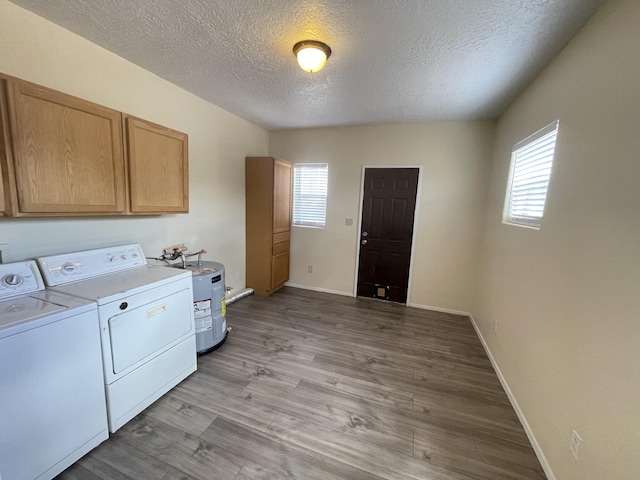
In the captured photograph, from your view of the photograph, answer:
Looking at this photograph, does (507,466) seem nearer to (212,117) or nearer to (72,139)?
(72,139)

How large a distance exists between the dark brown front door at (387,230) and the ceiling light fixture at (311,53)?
2.09 meters

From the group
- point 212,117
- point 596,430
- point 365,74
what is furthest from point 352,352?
point 212,117

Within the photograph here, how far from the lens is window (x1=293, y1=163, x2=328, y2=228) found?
408 cm

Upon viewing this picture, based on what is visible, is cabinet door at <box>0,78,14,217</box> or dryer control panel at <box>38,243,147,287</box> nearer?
cabinet door at <box>0,78,14,217</box>

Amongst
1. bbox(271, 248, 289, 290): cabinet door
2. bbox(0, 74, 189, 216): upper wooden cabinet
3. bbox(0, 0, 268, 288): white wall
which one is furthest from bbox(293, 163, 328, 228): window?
bbox(0, 74, 189, 216): upper wooden cabinet

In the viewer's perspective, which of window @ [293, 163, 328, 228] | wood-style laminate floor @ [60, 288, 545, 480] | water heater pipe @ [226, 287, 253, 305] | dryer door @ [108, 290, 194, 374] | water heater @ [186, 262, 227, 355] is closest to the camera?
wood-style laminate floor @ [60, 288, 545, 480]

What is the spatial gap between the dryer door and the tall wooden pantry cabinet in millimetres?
1808

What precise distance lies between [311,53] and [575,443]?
9.10 feet

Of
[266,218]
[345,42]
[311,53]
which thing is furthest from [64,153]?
[266,218]

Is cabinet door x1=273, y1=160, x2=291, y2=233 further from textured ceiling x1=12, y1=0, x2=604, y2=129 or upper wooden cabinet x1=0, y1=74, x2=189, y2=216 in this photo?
upper wooden cabinet x1=0, y1=74, x2=189, y2=216

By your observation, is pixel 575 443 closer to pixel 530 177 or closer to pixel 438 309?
pixel 530 177

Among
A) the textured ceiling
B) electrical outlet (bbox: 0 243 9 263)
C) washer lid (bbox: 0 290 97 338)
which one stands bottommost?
washer lid (bbox: 0 290 97 338)

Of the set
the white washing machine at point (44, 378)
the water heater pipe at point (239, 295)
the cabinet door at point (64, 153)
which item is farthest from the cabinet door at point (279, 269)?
the white washing machine at point (44, 378)

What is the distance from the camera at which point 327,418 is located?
1765 millimetres
